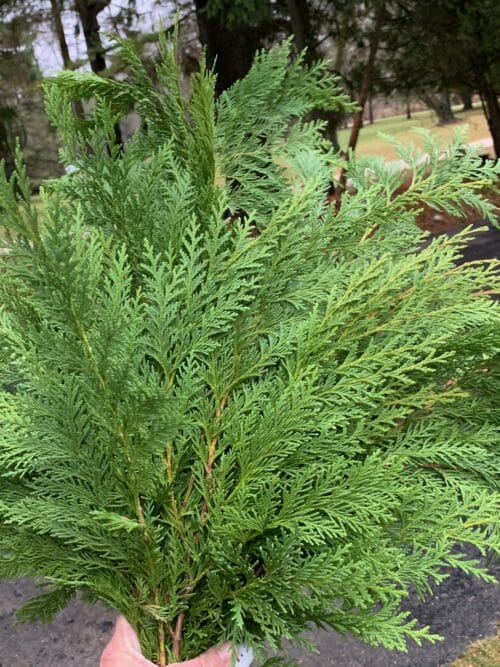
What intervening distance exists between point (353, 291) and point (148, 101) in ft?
2.56

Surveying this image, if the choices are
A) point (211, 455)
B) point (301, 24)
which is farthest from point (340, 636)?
point (301, 24)

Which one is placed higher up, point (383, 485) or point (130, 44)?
point (130, 44)

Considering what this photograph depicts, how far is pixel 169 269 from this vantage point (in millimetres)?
1412

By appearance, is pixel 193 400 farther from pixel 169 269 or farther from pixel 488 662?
pixel 488 662

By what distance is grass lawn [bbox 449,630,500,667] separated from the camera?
3.76 meters

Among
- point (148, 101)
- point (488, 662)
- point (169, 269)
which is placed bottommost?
point (488, 662)

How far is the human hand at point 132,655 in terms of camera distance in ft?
4.69

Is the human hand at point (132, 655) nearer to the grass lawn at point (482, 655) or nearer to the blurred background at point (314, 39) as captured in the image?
the grass lawn at point (482, 655)

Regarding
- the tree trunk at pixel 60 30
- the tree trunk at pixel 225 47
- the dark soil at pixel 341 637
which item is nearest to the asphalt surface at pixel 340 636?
the dark soil at pixel 341 637

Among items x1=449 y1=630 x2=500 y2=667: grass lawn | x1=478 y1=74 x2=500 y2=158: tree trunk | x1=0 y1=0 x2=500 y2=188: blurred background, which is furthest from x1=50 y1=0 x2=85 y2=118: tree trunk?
x1=449 y1=630 x2=500 y2=667: grass lawn

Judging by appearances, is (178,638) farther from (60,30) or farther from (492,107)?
(492,107)

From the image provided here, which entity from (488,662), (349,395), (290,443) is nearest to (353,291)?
(349,395)

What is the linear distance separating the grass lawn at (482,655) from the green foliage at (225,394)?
2.76m

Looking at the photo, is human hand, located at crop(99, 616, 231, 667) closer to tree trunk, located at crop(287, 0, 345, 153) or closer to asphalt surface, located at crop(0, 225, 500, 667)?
asphalt surface, located at crop(0, 225, 500, 667)
